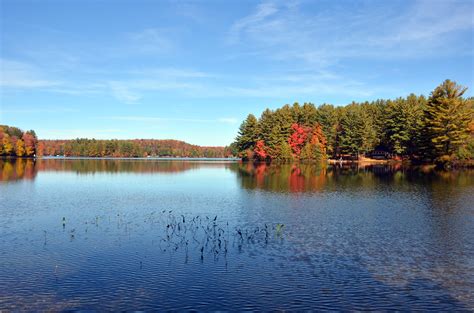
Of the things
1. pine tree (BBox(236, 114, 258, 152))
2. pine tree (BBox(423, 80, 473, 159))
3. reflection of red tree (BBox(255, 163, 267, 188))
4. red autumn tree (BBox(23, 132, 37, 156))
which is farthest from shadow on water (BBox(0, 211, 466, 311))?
red autumn tree (BBox(23, 132, 37, 156))

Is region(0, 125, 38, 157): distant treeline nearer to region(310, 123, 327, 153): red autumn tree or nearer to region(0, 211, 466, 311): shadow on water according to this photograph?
region(310, 123, 327, 153): red autumn tree

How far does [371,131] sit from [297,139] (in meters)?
22.9

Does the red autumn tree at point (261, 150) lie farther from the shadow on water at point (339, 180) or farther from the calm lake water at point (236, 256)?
the calm lake water at point (236, 256)

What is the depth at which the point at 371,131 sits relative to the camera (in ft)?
371

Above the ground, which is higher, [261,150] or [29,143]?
[29,143]

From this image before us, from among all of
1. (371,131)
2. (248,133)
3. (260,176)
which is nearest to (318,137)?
(371,131)

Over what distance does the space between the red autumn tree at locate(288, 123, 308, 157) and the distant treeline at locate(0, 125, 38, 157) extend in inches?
4429

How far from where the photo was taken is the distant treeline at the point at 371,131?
247ft

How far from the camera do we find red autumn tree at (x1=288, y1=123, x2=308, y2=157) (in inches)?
4843

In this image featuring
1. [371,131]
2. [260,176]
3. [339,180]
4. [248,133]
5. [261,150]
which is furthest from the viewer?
[248,133]

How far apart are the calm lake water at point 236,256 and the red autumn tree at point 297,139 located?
91.8 metres

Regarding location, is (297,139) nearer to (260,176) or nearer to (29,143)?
(260,176)

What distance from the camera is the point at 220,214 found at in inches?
1053

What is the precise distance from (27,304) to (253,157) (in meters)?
125
